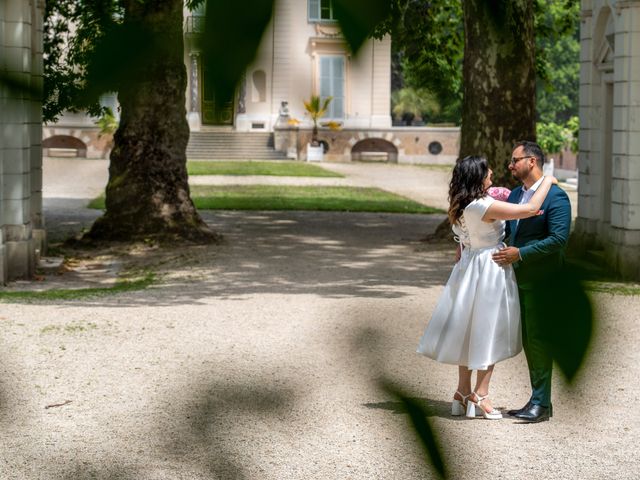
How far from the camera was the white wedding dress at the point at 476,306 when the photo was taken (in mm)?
6387

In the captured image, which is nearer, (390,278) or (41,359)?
(41,359)

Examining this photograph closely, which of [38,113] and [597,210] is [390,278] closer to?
[597,210]

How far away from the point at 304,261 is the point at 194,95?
1303cm

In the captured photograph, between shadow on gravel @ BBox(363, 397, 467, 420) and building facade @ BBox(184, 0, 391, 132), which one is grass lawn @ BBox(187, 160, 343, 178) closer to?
building facade @ BBox(184, 0, 391, 132)

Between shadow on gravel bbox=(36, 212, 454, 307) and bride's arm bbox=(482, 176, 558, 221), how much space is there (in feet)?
7.54

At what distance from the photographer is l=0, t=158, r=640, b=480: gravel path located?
253cm

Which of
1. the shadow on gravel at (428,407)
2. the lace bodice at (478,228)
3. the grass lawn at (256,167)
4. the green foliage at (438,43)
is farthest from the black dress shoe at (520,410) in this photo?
the green foliage at (438,43)

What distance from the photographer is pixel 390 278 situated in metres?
12.1

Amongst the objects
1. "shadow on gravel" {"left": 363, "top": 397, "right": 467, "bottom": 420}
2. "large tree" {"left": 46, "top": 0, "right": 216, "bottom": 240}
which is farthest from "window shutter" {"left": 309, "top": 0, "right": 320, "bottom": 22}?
"shadow on gravel" {"left": 363, "top": 397, "right": 467, "bottom": 420}

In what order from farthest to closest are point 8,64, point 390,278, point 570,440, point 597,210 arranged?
1. point 597,210
2. point 390,278
3. point 570,440
4. point 8,64

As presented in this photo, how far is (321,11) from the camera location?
0.98 meters

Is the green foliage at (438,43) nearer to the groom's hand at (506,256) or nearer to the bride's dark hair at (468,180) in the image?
the groom's hand at (506,256)

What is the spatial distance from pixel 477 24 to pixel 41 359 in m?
6.97

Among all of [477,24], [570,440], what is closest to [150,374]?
[570,440]
